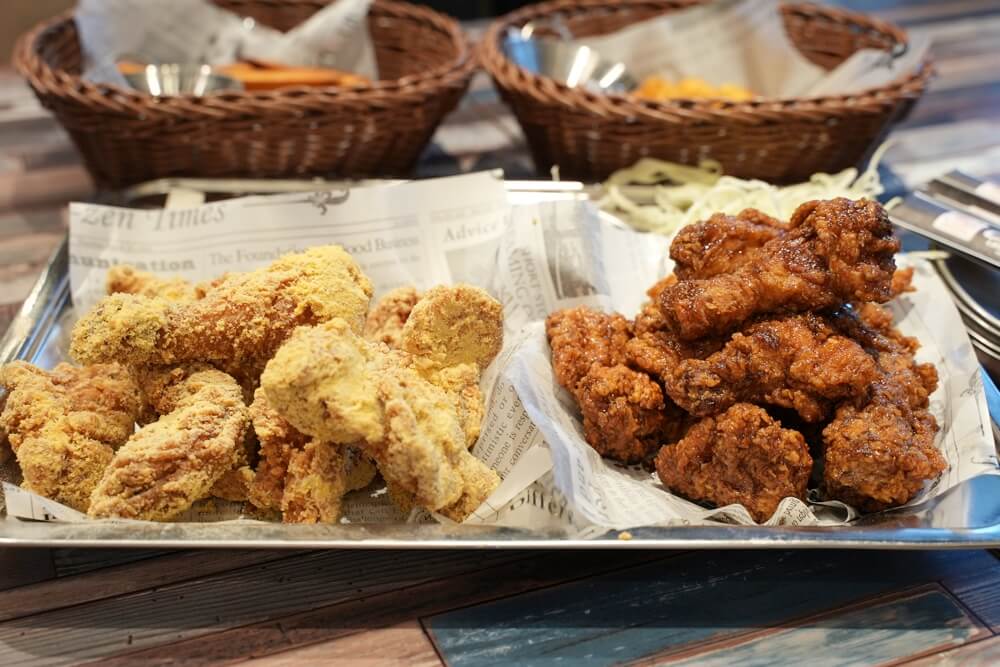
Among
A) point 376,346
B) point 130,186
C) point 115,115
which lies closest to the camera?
point 376,346

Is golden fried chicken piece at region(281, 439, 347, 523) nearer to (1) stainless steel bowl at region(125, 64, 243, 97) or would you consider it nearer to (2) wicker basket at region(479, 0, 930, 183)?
(2) wicker basket at region(479, 0, 930, 183)

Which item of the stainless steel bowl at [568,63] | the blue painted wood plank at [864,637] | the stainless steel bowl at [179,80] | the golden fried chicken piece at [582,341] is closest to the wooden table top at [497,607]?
the blue painted wood plank at [864,637]

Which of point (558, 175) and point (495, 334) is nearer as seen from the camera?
point (495, 334)

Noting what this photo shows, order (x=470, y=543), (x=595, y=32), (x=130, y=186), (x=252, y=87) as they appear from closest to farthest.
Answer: (x=470, y=543), (x=130, y=186), (x=252, y=87), (x=595, y=32)

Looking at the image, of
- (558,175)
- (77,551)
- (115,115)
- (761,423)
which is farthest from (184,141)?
(761,423)

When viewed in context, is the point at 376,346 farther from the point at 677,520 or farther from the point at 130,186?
the point at 130,186
